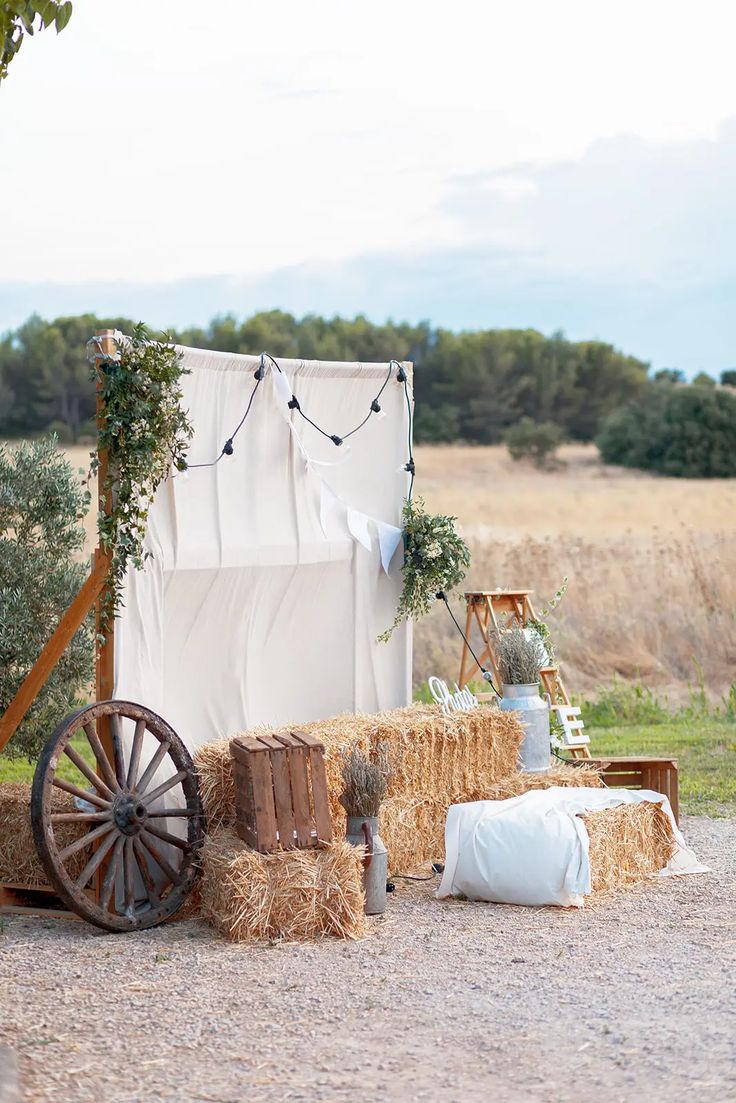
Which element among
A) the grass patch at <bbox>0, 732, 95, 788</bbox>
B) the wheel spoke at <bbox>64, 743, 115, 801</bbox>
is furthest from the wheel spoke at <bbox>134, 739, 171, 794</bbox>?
the grass patch at <bbox>0, 732, 95, 788</bbox>

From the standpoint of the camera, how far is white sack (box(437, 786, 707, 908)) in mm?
5211

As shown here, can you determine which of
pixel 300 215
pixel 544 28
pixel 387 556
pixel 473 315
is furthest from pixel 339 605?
pixel 473 315

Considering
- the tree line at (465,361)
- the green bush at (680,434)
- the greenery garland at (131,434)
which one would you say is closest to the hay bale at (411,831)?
the greenery garland at (131,434)

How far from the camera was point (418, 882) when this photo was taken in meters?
5.70

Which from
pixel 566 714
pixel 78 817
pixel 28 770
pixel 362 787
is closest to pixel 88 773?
pixel 78 817

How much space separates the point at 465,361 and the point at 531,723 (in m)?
32.9

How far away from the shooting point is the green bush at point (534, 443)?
3509 cm

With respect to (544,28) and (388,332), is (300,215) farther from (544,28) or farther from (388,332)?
(544,28)

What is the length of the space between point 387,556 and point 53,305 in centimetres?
2915

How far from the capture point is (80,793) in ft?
16.0

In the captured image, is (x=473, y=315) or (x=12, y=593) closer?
(x=12, y=593)

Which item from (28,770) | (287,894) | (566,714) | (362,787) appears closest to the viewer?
(287,894)

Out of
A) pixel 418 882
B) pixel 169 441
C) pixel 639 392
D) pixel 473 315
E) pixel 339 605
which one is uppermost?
pixel 473 315

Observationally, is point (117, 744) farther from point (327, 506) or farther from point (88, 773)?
point (327, 506)
